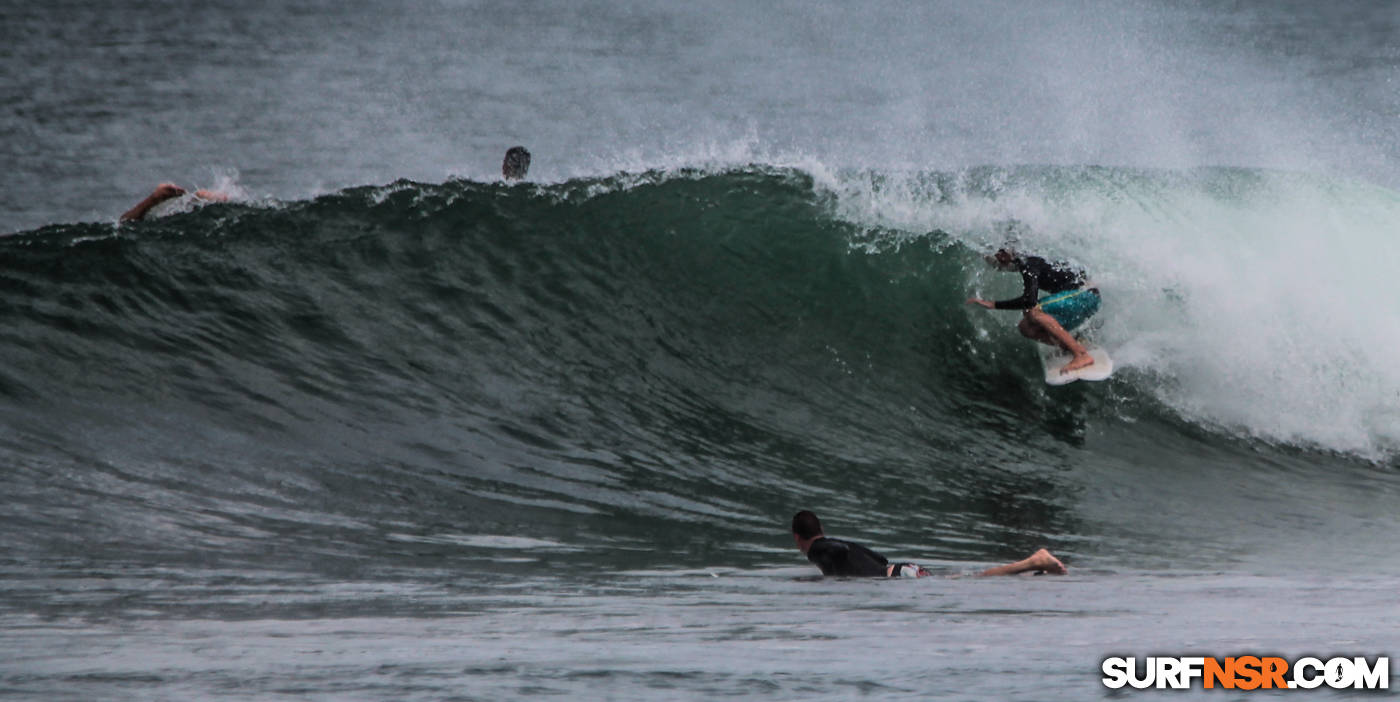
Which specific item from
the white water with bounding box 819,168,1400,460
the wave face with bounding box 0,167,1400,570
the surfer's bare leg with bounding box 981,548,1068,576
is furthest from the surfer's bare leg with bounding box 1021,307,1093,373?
the surfer's bare leg with bounding box 981,548,1068,576

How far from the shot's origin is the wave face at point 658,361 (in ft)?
29.6

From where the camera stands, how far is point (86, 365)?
10312 millimetres

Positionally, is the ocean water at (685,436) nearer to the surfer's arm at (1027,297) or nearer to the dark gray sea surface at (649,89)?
the surfer's arm at (1027,297)

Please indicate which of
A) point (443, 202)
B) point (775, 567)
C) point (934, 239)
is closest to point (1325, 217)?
point (934, 239)

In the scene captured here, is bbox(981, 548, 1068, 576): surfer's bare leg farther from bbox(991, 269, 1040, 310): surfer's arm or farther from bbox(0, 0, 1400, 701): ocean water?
bbox(991, 269, 1040, 310): surfer's arm

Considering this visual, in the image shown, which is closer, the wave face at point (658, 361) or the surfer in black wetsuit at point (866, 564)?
the surfer in black wetsuit at point (866, 564)

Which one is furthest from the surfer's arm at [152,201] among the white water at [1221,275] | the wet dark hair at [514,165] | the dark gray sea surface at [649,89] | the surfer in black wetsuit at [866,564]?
the dark gray sea surface at [649,89]

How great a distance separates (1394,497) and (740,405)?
4.84 m

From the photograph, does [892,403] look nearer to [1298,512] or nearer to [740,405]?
[740,405]

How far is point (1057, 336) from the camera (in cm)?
1188

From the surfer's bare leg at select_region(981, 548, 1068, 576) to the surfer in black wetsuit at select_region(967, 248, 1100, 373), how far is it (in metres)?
4.43

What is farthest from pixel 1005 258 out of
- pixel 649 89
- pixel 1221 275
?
pixel 649 89

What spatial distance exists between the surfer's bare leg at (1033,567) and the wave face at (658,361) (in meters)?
1.29

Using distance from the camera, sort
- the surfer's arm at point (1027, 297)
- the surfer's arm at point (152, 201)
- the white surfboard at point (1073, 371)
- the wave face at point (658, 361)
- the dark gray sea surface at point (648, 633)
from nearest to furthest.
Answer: the dark gray sea surface at point (648, 633) → the wave face at point (658, 361) → the surfer's arm at point (1027, 297) → the white surfboard at point (1073, 371) → the surfer's arm at point (152, 201)
